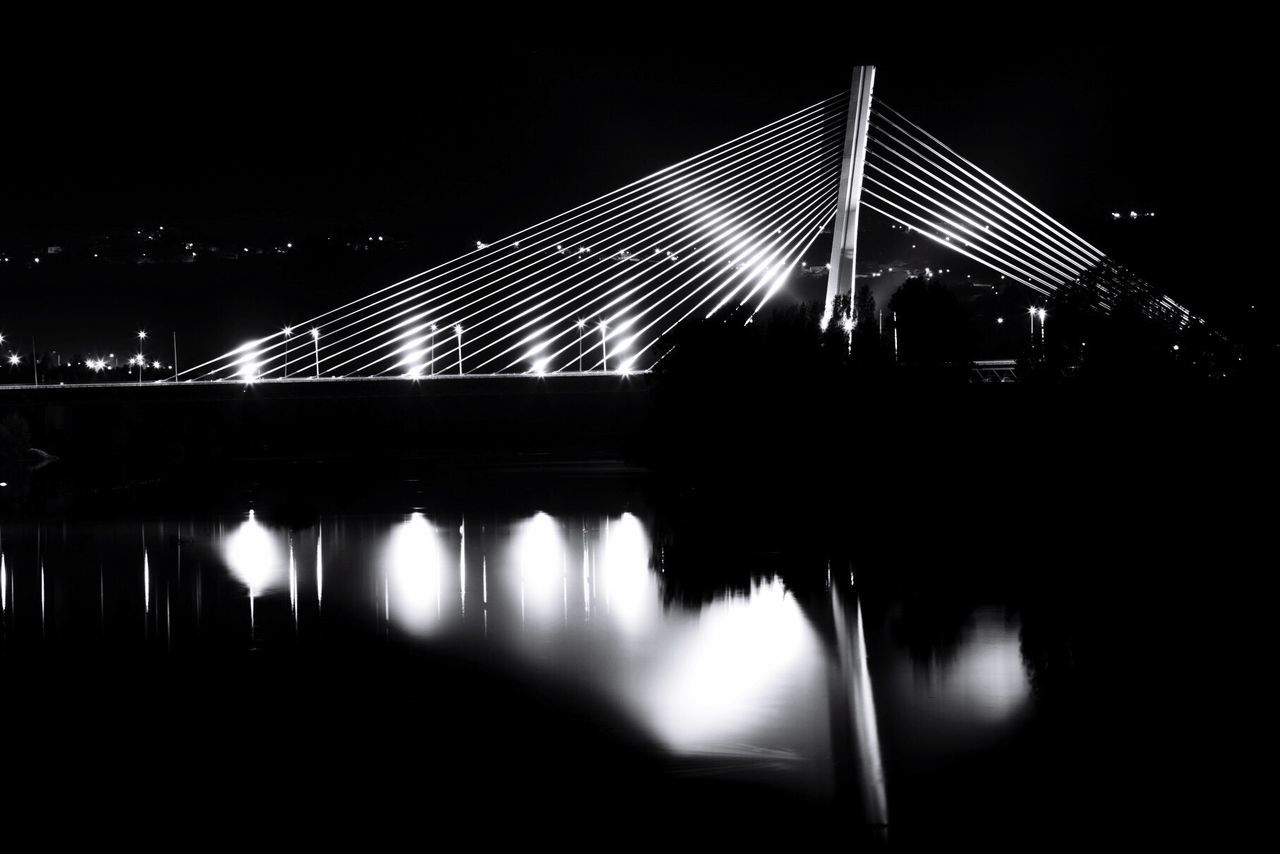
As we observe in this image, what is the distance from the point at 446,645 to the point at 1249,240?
2551 cm

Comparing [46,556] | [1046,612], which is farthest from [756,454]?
[1046,612]

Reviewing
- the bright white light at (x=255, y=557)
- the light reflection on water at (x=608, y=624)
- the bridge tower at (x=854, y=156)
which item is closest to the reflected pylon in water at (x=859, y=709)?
the light reflection on water at (x=608, y=624)

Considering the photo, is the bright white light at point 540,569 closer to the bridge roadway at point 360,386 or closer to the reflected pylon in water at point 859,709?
the reflected pylon in water at point 859,709

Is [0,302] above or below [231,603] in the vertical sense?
above

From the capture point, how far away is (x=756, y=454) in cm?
2658

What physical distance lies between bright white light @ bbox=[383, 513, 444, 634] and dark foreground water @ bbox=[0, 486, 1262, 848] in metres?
0.07

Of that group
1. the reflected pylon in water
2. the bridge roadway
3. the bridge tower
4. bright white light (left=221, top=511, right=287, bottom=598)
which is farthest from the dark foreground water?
the bridge roadway

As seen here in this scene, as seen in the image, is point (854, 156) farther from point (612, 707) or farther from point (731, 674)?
point (612, 707)

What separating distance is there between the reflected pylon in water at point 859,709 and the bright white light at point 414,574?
3.48 meters

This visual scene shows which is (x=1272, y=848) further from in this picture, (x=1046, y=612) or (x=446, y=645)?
(x=446, y=645)

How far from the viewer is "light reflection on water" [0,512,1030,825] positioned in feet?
32.2

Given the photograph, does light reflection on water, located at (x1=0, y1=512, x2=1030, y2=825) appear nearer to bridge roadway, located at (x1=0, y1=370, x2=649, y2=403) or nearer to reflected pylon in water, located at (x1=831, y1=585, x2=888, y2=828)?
reflected pylon in water, located at (x1=831, y1=585, x2=888, y2=828)

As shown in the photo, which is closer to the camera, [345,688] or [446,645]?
[345,688]

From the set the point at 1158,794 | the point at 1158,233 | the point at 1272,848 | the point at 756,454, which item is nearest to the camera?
the point at 1272,848
